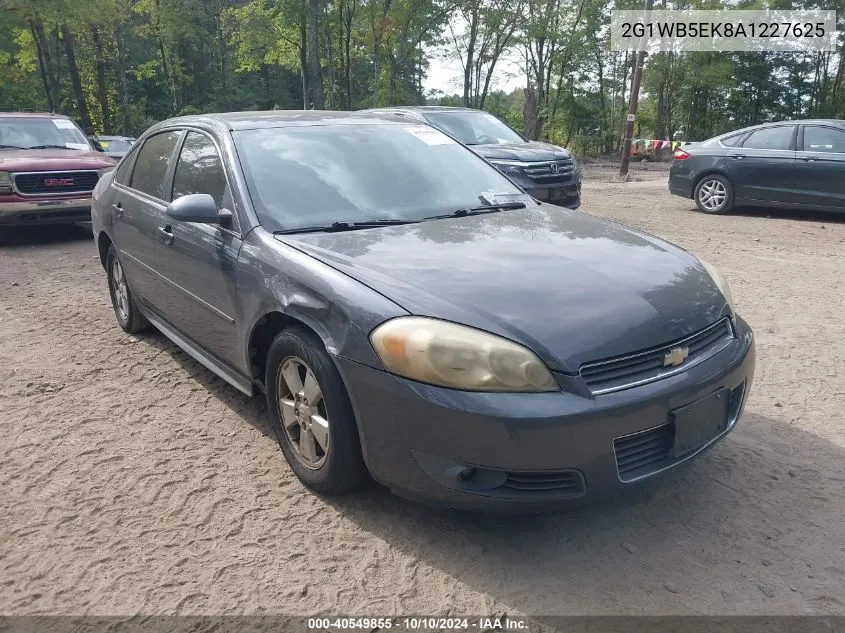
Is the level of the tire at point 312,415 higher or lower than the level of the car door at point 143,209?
lower

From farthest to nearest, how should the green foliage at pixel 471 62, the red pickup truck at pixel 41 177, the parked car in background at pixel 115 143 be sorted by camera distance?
the green foliage at pixel 471 62
the parked car in background at pixel 115 143
the red pickup truck at pixel 41 177

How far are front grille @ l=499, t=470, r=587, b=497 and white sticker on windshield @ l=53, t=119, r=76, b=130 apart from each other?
10.1 metres

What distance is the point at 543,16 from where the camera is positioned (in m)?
33.0

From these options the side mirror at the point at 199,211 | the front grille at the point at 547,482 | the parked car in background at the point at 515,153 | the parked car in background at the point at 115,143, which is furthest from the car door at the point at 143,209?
the parked car in background at the point at 115,143

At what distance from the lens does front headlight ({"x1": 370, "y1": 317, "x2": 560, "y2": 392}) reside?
7.41 feet

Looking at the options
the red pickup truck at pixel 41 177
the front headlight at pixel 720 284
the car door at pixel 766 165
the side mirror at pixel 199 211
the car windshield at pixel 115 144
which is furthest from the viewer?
the car windshield at pixel 115 144

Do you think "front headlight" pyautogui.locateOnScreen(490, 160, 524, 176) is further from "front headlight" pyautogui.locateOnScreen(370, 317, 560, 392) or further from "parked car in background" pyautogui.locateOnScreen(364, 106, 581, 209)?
"front headlight" pyautogui.locateOnScreen(370, 317, 560, 392)

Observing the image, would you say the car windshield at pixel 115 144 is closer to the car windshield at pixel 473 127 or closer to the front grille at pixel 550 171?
the car windshield at pixel 473 127

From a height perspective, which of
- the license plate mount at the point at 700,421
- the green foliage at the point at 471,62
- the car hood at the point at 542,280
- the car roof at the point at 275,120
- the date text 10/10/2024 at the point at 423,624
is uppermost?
the green foliage at the point at 471,62

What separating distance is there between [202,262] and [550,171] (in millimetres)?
7236

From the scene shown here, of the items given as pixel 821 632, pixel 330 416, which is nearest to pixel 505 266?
pixel 330 416

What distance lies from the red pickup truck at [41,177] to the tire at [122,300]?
412cm

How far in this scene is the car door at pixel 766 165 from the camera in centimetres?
1001

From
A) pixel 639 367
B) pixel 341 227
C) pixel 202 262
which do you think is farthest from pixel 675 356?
pixel 202 262
